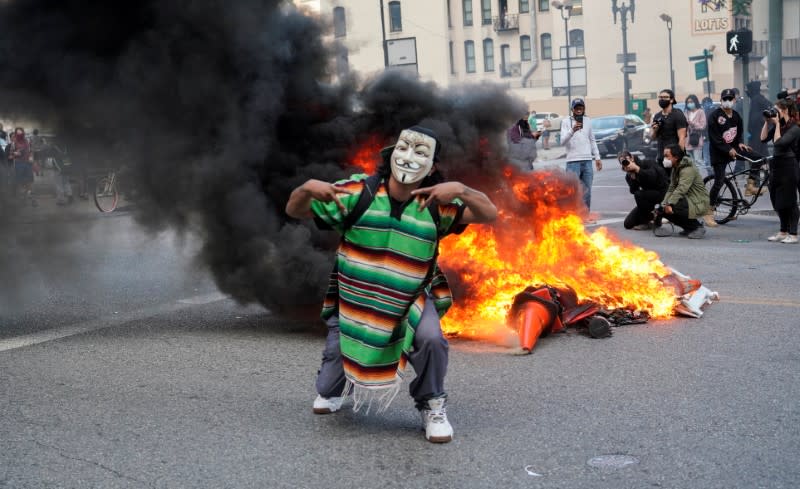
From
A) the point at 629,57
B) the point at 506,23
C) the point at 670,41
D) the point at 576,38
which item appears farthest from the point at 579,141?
the point at 506,23

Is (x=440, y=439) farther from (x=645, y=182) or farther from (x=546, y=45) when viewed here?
(x=546, y=45)

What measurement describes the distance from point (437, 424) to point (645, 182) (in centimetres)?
887

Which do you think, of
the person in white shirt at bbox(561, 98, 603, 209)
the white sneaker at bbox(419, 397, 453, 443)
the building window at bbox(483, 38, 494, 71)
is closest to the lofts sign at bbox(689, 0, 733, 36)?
the building window at bbox(483, 38, 494, 71)

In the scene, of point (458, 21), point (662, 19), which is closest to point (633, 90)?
point (662, 19)

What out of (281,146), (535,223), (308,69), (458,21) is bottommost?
(535,223)

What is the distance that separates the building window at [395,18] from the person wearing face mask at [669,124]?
183ft

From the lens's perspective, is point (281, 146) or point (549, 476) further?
point (281, 146)

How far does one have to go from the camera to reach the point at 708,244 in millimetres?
11742

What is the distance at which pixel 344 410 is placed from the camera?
5250mm

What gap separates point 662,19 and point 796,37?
8502mm

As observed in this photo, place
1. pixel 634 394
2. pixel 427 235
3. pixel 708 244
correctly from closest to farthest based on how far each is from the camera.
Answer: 1. pixel 427 235
2. pixel 634 394
3. pixel 708 244

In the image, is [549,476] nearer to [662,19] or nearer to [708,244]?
[708,244]

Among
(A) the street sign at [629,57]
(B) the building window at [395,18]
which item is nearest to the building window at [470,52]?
(B) the building window at [395,18]

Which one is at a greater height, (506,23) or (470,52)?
(506,23)
